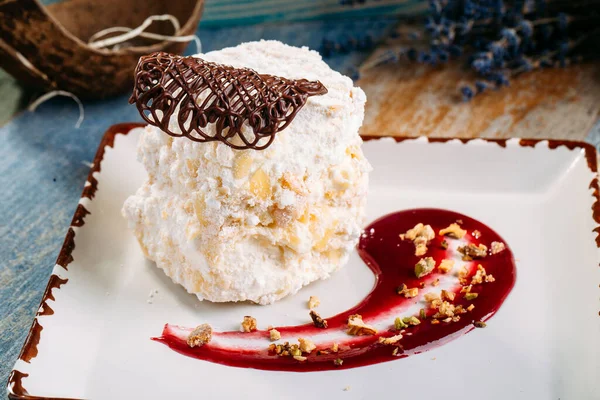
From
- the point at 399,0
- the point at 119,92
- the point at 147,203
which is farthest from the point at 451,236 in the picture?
the point at 399,0

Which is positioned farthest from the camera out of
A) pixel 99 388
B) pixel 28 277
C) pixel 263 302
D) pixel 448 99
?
pixel 448 99

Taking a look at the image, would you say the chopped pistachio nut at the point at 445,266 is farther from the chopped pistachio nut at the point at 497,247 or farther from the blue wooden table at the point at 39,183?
the blue wooden table at the point at 39,183

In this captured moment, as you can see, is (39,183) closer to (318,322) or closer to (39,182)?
(39,182)

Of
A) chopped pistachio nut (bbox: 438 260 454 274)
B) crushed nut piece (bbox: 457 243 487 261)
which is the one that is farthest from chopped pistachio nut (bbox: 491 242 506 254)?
chopped pistachio nut (bbox: 438 260 454 274)

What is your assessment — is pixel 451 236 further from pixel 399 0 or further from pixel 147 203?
pixel 399 0

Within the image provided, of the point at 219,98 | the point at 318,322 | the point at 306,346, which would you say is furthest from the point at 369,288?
the point at 219,98
